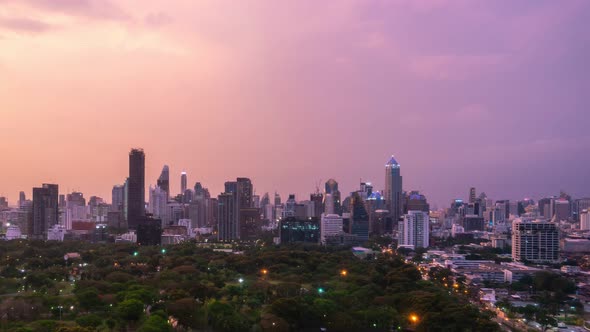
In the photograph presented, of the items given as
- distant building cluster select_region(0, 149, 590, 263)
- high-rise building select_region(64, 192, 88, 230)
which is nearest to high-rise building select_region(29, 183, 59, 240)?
distant building cluster select_region(0, 149, 590, 263)

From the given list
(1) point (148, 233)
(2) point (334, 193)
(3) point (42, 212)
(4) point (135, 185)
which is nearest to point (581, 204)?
(2) point (334, 193)

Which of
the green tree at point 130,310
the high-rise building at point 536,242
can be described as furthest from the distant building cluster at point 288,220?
the green tree at point 130,310

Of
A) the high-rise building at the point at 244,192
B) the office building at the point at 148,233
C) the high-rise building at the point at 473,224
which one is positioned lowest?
the high-rise building at the point at 473,224

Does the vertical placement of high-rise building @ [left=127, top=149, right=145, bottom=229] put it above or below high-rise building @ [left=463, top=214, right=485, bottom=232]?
above

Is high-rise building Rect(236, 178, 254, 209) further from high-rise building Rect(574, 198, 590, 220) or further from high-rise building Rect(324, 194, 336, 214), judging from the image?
high-rise building Rect(574, 198, 590, 220)

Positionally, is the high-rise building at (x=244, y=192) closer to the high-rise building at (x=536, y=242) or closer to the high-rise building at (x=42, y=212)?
the high-rise building at (x=42, y=212)

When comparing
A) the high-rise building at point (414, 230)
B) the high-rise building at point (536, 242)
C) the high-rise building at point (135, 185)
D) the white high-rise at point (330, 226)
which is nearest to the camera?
the high-rise building at point (536, 242)

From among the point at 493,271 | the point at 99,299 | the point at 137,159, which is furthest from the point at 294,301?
the point at 137,159
